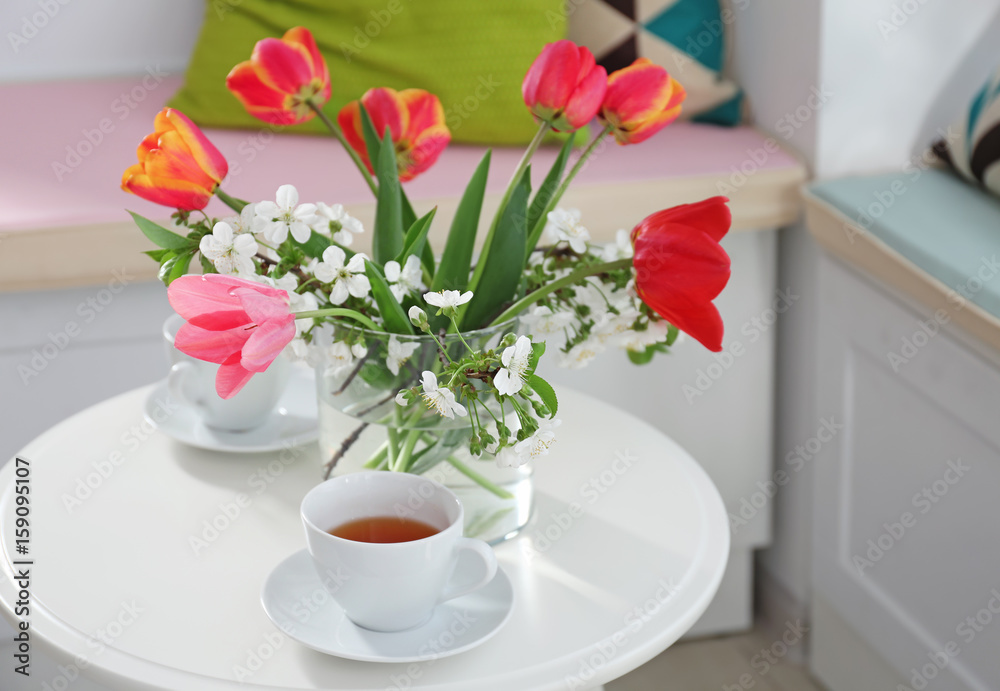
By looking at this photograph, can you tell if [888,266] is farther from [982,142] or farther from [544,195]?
[544,195]

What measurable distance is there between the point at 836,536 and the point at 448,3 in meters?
0.93

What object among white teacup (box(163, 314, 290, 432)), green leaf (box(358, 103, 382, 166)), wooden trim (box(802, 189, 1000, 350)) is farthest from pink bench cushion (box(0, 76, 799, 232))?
green leaf (box(358, 103, 382, 166))

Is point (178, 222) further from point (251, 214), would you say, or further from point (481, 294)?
point (481, 294)

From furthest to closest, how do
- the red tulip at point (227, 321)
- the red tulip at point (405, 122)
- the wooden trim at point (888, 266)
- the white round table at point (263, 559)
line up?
the wooden trim at point (888, 266)
the red tulip at point (405, 122)
the white round table at point (263, 559)
the red tulip at point (227, 321)

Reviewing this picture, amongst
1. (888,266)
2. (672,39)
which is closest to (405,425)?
(888,266)

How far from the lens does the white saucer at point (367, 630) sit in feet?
2.23

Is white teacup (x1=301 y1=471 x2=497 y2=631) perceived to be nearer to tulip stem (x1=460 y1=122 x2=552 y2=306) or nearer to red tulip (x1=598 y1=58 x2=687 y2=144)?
tulip stem (x1=460 y1=122 x2=552 y2=306)

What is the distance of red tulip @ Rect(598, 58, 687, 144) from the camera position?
2.42 feet

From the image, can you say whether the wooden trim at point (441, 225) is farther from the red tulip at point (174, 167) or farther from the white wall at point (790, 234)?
the red tulip at point (174, 167)

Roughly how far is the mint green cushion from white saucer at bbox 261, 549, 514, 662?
0.63m

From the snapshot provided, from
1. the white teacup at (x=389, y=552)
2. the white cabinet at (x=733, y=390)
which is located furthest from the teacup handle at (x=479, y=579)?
the white cabinet at (x=733, y=390)

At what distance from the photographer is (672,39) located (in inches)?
63.0

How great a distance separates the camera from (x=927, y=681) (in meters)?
1.27

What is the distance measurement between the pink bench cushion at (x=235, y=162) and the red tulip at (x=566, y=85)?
1.99 ft
